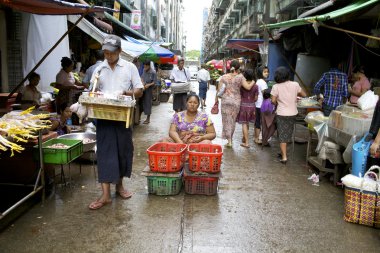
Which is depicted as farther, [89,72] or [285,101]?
[89,72]

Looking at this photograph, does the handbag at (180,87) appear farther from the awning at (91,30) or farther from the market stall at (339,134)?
the market stall at (339,134)

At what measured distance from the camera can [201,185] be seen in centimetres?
496

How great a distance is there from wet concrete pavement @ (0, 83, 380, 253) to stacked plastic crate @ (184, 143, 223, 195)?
13 centimetres

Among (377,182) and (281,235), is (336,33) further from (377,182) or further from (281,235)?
(281,235)

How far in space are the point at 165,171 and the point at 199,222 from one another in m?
0.90

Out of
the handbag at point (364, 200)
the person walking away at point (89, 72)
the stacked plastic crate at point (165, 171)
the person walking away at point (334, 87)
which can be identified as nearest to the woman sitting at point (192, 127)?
the stacked plastic crate at point (165, 171)

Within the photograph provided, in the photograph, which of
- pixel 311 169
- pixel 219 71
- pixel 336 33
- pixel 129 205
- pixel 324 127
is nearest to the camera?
pixel 129 205

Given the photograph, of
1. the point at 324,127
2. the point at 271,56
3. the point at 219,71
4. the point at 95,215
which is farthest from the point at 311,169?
the point at 219,71

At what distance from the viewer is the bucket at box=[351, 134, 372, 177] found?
4.45 m

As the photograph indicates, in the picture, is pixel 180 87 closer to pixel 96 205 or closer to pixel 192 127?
pixel 192 127


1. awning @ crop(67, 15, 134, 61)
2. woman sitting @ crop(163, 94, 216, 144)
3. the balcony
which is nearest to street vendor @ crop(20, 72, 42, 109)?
awning @ crop(67, 15, 134, 61)

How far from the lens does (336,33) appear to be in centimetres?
1014

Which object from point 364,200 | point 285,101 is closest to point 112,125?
point 364,200

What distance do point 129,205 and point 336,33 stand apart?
8.15 metres
